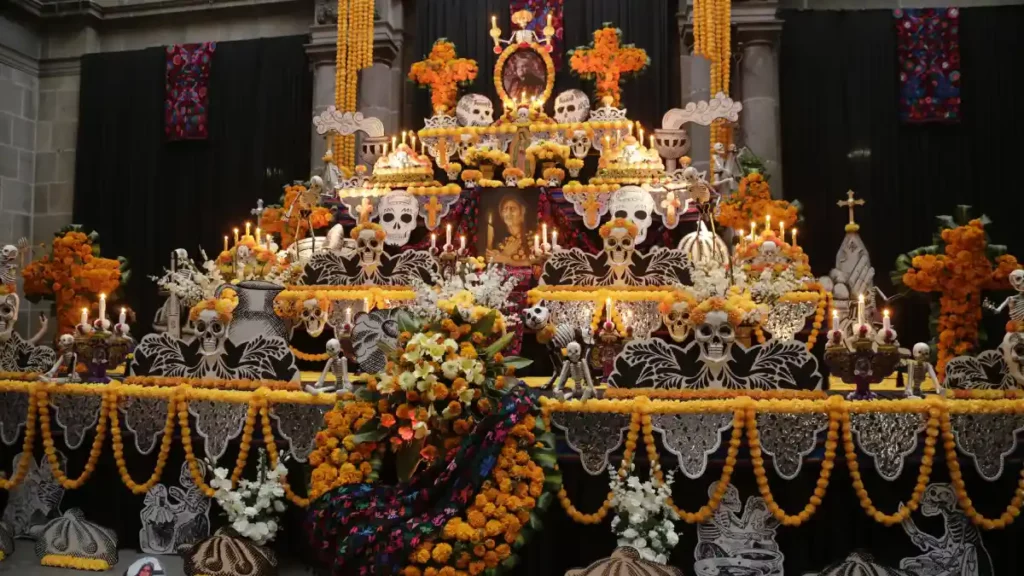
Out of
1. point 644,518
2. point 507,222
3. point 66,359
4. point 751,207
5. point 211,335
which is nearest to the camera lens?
point 644,518

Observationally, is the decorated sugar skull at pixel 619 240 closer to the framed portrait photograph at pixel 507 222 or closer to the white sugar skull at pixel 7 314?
the framed portrait photograph at pixel 507 222

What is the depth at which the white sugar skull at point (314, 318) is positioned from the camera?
6398 millimetres

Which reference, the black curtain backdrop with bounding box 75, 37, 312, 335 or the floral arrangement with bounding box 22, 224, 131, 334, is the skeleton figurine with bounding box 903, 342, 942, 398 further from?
the black curtain backdrop with bounding box 75, 37, 312, 335

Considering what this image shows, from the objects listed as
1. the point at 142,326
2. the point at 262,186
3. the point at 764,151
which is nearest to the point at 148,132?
the point at 262,186

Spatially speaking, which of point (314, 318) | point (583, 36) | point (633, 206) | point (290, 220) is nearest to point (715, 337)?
point (633, 206)

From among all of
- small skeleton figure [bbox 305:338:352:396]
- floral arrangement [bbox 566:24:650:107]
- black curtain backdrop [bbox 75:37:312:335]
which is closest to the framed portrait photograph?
small skeleton figure [bbox 305:338:352:396]

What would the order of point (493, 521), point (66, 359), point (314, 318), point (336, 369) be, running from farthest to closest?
point (314, 318), point (66, 359), point (336, 369), point (493, 521)

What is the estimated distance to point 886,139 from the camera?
951 cm

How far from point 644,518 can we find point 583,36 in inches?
313

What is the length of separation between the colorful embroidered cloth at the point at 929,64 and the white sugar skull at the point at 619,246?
5.01 meters

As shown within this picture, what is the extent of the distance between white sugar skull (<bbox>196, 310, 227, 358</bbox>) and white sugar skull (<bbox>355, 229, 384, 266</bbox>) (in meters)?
1.85

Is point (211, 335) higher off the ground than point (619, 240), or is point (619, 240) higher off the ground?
point (619, 240)

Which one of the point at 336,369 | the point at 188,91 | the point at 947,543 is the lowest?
the point at 947,543

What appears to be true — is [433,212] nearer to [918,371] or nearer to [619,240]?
[619,240]
